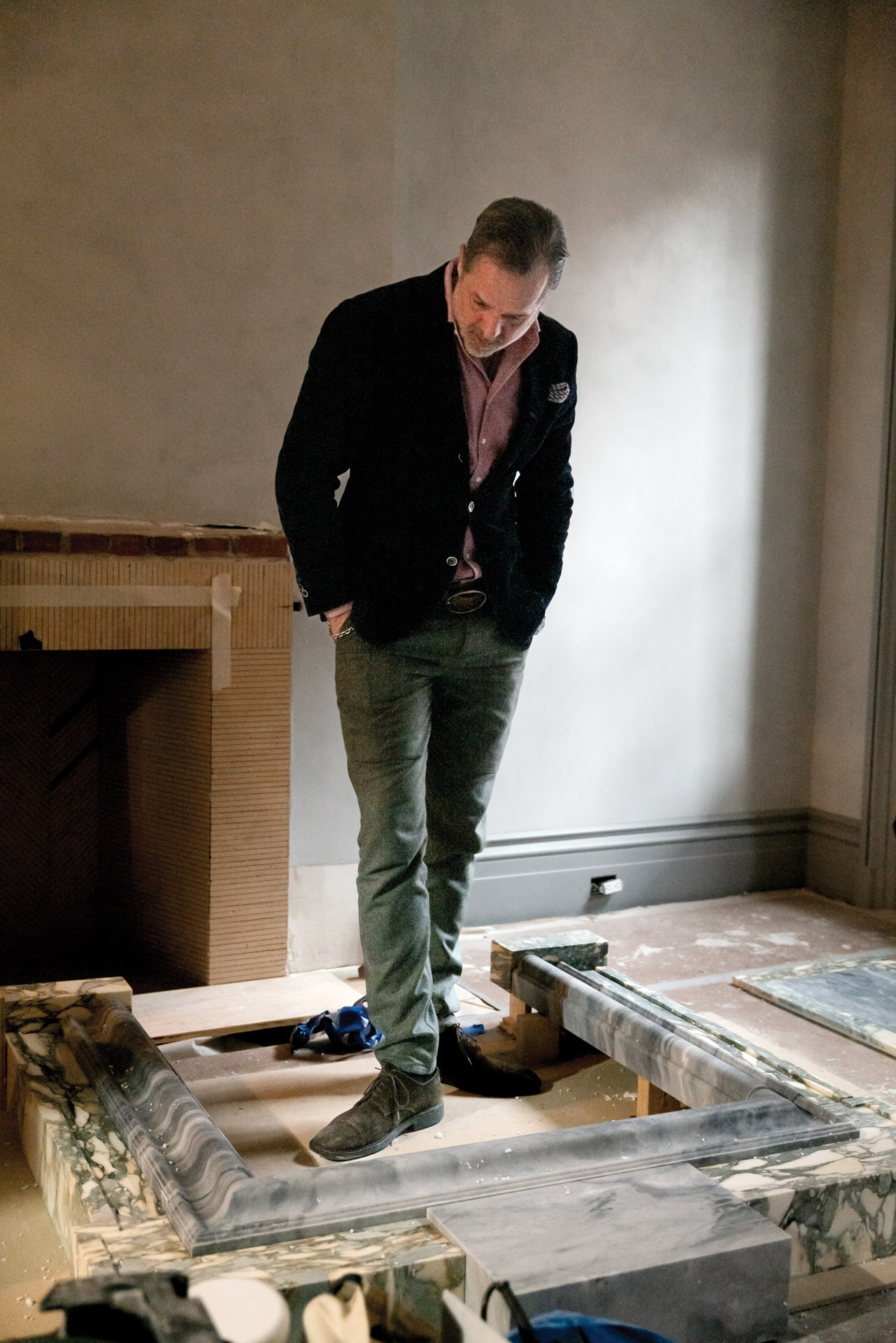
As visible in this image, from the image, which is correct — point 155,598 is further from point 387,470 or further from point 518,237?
point 518,237

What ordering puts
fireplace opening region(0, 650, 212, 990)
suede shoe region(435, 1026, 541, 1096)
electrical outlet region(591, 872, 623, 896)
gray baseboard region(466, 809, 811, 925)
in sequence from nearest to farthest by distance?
suede shoe region(435, 1026, 541, 1096)
fireplace opening region(0, 650, 212, 990)
gray baseboard region(466, 809, 811, 925)
electrical outlet region(591, 872, 623, 896)

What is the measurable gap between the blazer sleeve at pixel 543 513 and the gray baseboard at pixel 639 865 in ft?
4.16

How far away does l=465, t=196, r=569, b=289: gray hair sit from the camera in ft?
5.58

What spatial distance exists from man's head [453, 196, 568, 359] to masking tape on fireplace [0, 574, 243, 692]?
3.11 ft

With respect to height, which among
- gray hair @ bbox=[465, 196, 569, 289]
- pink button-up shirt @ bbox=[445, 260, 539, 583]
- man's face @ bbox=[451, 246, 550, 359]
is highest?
gray hair @ bbox=[465, 196, 569, 289]

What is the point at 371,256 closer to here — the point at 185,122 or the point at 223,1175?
the point at 185,122

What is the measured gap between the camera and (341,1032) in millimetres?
2324

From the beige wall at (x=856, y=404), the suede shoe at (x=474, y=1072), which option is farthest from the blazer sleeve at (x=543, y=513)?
the beige wall at (x=856, y=404)

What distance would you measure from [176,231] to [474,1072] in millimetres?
1797

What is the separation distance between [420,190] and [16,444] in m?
1.20

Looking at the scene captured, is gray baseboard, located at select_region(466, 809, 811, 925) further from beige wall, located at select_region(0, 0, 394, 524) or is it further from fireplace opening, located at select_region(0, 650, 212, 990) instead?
beige wall, located at select_region(0, 0, 394, 524)

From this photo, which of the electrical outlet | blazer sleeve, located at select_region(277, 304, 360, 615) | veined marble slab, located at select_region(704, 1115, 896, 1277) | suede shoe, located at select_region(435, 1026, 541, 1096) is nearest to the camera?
veined marble slab, located at select_region(704, 1115, 896, 1277)

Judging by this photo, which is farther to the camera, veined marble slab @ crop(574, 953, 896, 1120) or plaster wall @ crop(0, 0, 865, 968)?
plaster wall @ crop(0, 0, 865, 968)

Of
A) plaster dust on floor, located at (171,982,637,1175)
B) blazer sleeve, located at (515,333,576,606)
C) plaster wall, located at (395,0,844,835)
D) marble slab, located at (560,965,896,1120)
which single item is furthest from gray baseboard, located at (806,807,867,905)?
blazer sleeve, located at (515,333,576,606)
